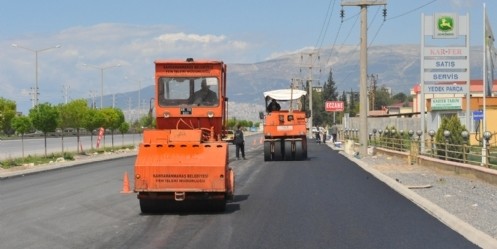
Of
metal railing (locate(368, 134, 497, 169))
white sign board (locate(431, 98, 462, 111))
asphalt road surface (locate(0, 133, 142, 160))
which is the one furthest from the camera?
white sign board (locate(431, 98, 462, 111))

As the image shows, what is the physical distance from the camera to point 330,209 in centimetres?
1547

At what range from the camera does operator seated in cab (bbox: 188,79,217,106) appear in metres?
16.9

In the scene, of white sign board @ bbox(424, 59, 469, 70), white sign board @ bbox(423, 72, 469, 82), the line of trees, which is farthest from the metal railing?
the line of trees

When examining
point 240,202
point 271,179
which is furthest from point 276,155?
point 240,202

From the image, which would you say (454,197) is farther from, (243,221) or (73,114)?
(73,114)

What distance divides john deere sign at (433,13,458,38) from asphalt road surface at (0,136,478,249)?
1500cm

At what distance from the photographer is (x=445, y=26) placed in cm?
3497

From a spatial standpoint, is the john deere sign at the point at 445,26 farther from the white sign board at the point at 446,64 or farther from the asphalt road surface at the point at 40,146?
the asphalt road surface at the point at 40,146

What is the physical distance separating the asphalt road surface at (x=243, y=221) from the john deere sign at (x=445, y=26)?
15000 millimetres

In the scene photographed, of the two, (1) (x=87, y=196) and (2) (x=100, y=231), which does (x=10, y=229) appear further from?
(1) (x=87, y=196)

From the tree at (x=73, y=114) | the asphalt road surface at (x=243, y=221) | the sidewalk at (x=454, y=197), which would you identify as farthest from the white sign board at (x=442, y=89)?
the tree at (x=73, y=114)

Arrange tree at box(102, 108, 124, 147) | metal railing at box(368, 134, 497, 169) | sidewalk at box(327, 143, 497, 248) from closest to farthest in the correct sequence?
sidewalk at box(327, 143, 497, 248), metal railing at box(368, 134, 497, 169), tree at box(102, 108, 124, 147)

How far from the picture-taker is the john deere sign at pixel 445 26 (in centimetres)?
3481

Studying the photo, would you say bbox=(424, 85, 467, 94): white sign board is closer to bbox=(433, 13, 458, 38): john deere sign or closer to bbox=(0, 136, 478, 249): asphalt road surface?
bbox=(433, 13, 458, 38): john deere sign
